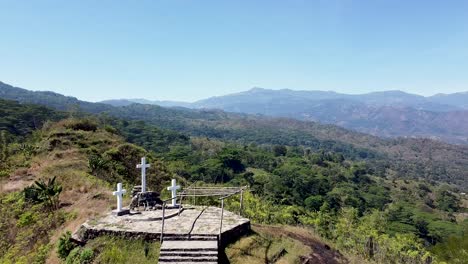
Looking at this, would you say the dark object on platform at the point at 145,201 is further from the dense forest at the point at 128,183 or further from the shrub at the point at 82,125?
the shrub at the point at 82,125

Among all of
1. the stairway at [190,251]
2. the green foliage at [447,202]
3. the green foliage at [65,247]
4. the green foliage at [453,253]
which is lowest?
the green foliage at [447,202]

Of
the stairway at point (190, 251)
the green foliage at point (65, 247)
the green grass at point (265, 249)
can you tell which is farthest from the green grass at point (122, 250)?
the green grass at point (265, 249)

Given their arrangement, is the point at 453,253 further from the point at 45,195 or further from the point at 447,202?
the point at 447,202

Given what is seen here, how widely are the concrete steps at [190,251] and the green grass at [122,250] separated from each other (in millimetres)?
380

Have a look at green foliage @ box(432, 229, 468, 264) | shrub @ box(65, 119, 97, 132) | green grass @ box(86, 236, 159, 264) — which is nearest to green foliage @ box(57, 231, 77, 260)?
green grass @ box(86, 236, 159, 264)

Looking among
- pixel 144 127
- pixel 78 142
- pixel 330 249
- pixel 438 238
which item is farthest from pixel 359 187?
pixel 330 249

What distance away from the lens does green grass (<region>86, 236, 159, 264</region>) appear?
39.7ft

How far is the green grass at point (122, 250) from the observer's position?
39.7 feet

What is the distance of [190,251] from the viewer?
40.1 feet

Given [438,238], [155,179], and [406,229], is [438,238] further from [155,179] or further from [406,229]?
[155,179]

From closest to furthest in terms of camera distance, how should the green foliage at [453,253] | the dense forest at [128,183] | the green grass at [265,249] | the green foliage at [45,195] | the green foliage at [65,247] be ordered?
1. the green grass at [265,249]
2. the green foliage at [65,247]
3. the dense forest at [128,183]
4. the green foliage at [45,195]
5. the green foliage at [453,253]

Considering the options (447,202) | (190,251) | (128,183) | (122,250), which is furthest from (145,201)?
(447,202)

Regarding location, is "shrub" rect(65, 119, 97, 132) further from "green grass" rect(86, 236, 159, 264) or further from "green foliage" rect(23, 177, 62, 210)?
"green grass" rect(86, 236, 159, 264)

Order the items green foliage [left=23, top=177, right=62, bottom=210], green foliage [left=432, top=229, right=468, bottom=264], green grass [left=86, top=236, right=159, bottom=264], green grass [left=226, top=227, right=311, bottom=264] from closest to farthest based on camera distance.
Result: green grass [left=86, top=236, right=159, bottom=264] → green grass [left=226, top=227, right=311, bottom=264] → green foliage [left=23, top=177, right=62, bottom=210] → green foliage [left=432, top=229, right=468, bottom=264]
